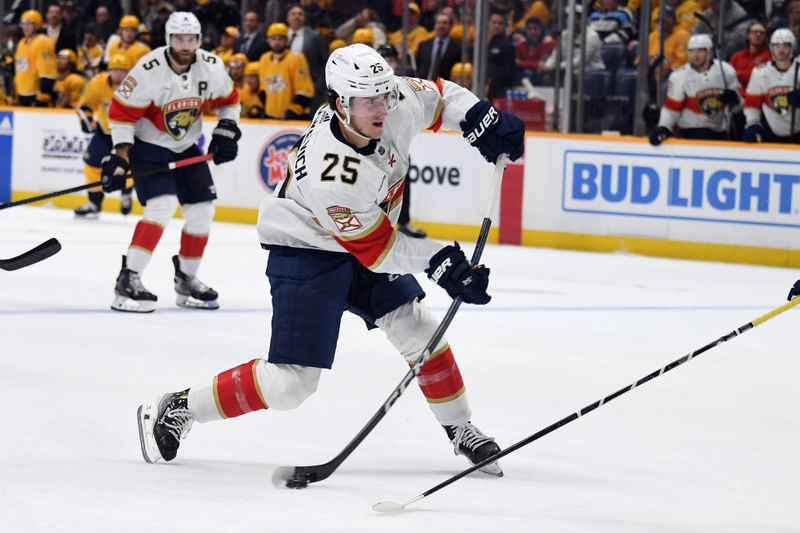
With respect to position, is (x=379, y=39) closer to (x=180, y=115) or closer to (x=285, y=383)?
(x=180, y=115)

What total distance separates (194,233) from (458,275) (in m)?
3.73

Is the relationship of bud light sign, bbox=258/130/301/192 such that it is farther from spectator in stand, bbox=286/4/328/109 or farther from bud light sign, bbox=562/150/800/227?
bud light sign, bbox=562/150/800/227

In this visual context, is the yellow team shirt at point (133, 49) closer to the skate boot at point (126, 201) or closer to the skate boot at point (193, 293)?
the skate boot at point (126, 201)

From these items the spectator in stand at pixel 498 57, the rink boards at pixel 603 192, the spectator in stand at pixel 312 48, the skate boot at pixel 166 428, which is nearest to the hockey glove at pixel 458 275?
the skate boot at pixel 166 428

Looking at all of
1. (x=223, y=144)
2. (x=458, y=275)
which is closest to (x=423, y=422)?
(x=458, y=275)

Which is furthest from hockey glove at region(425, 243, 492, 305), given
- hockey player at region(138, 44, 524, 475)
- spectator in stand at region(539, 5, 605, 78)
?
spectator in stand at region(539, 5, 605, 78)

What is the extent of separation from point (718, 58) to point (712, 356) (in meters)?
4.64

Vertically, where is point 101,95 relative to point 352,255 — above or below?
above

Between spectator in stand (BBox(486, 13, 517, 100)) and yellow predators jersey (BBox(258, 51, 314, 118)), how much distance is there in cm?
170

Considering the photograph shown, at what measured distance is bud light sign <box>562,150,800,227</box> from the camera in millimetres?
9148

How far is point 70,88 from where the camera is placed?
1336 centimetres

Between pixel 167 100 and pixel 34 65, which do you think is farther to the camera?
pixel 34 65

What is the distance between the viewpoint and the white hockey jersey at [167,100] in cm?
655

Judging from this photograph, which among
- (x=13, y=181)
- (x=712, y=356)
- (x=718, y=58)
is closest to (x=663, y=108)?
(x=718, y=58)
